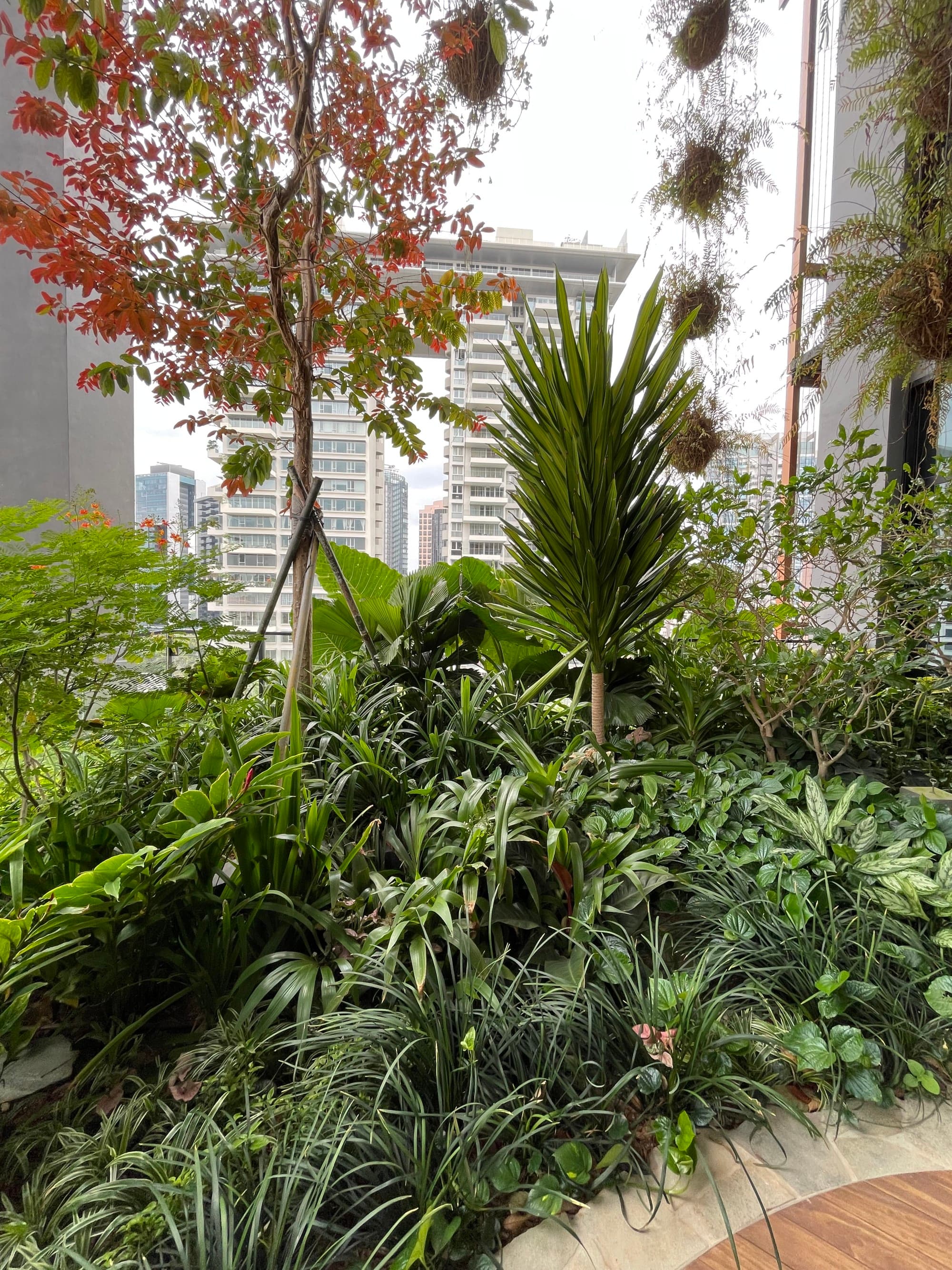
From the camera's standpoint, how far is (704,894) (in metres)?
1.35

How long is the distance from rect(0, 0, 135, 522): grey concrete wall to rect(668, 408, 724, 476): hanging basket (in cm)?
312

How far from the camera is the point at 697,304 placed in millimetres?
3279

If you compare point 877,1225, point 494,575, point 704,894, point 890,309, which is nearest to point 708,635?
point 494,575

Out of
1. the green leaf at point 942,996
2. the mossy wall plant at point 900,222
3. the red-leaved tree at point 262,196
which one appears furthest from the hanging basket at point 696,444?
the green leaf at point 942,996

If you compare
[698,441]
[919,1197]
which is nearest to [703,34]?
[698,441]

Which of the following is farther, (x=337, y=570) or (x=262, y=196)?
(x=262, y=196)

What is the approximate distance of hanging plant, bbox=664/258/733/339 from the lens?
3293mm

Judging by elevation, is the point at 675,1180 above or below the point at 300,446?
below

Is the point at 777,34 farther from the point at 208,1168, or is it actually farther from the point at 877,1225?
the point at 208,1168

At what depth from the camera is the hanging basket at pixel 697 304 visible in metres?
3.29

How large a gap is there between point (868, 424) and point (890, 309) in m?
1.70

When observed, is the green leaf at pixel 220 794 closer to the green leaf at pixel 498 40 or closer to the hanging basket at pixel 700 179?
the green leaf at pixel 498 40

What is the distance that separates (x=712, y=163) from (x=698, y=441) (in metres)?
1.28

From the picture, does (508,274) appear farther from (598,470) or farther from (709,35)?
(598,470)
